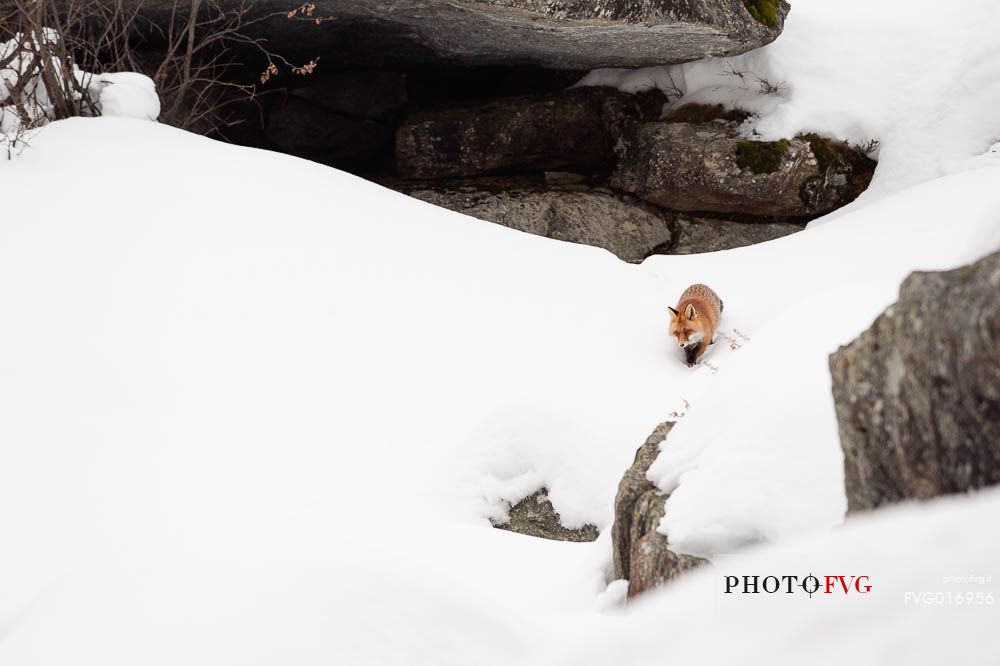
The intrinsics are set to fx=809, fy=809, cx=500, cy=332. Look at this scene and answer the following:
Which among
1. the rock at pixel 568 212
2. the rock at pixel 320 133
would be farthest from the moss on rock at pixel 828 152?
the rock at pixel 320 133

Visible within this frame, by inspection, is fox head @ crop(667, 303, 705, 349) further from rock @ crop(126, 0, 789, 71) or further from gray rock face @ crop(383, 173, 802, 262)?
rock @ crop(126, 0, 789, 71)

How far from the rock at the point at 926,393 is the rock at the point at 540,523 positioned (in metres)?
2.36

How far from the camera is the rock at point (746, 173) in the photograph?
8.50 m

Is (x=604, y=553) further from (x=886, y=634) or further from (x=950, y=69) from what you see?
(x=950, y=69)

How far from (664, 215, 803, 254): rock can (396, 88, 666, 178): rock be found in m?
1.38

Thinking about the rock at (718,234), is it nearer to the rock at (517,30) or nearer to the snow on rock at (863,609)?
the rock at (517,30)

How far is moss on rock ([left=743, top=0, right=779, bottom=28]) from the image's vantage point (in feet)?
26.8

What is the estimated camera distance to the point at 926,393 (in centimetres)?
185

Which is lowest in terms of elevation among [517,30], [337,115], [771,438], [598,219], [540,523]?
[540,523]

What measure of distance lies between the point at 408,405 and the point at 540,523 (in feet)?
3.90

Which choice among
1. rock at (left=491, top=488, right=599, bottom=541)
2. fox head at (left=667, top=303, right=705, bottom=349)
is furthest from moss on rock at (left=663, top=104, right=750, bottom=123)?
rock at (left=491, top=488, right=599, bottom=541)

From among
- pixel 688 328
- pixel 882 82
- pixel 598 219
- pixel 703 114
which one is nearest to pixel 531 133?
pixel 598 219

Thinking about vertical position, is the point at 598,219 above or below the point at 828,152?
below

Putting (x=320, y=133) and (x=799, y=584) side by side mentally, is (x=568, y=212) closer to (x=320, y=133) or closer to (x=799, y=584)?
(x=320, y=133)
